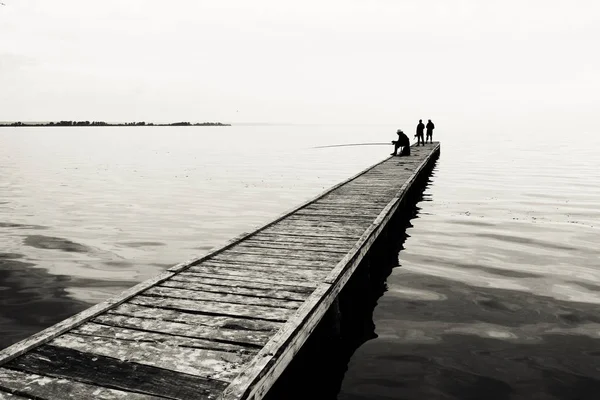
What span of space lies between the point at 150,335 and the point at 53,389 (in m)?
0.96

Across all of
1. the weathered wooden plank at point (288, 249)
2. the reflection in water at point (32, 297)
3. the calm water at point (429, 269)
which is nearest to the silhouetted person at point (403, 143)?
the calm water at point (429, 269)

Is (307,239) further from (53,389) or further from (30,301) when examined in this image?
(53,389)

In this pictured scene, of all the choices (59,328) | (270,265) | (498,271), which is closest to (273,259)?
(270,265)

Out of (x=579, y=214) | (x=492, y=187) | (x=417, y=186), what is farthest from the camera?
(x=492, y=187)

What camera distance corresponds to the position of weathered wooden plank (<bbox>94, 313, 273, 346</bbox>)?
3939mm

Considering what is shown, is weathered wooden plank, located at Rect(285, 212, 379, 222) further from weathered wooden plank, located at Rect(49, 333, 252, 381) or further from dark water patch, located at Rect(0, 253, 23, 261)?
dark water patch, located at Rect(0, 253, 23, 261)

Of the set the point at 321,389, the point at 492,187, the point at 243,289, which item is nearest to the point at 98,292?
the point at 243,289

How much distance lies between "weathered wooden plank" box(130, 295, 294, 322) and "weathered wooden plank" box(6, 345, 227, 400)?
112 centimetres

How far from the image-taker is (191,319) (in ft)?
14.4

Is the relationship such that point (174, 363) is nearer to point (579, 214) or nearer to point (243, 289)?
point (243, 289)

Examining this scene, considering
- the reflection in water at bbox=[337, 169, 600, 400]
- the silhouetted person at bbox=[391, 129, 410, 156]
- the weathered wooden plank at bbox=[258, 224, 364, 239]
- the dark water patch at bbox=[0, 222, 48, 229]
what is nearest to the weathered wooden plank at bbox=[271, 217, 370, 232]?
the weathered wooden plank at bbox=[258, 224, 364, 239]

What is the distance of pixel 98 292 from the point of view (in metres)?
7.99

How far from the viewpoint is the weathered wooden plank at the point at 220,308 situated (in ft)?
14.7

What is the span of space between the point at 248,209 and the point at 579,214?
437 inches
